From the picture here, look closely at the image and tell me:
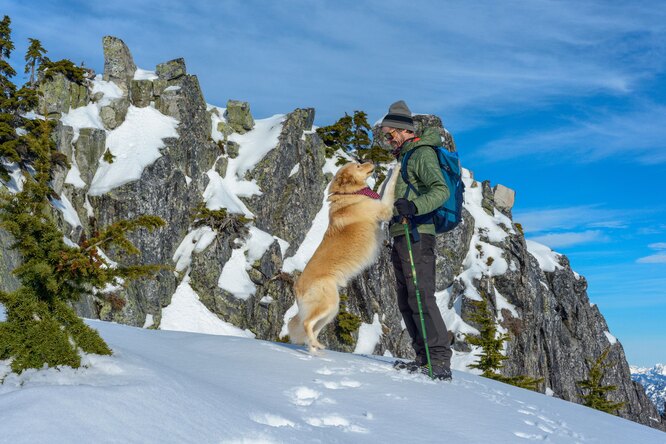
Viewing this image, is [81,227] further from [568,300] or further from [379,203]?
[568,300]

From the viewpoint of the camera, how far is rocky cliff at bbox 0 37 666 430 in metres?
28.8

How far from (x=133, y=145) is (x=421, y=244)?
30.5 meters

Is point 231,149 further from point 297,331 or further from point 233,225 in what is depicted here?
point 297,331

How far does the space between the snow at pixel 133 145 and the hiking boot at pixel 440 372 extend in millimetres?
27260

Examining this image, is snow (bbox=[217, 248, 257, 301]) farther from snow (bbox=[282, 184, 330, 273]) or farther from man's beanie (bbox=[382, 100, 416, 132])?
man's beanie (bbox=[382, 100, 416, 132])

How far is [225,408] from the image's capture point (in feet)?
10.0

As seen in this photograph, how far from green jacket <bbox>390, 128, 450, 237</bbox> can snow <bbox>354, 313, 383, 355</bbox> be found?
28.9 meters

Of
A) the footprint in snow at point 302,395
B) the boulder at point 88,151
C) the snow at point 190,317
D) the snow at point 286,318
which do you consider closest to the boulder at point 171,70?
the boulder at point 88,151

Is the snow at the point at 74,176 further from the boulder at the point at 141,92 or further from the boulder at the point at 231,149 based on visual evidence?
the boulder at the point at 231,149

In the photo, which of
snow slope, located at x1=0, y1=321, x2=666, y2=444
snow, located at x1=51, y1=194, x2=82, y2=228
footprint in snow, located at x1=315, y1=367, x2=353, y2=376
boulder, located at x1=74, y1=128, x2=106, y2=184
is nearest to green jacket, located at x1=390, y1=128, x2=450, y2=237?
footprint in snow, located at x1=315, y1=367, x2=353, y2=376

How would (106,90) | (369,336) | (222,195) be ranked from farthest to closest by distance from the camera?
(369,336)
(222,195)
(106,90)

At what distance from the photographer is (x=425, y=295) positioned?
225 inches

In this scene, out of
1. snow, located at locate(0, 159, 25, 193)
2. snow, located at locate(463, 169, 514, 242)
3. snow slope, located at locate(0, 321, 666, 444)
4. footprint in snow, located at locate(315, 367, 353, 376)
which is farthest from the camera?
snow, located at locate(463, 169, 514, 242)

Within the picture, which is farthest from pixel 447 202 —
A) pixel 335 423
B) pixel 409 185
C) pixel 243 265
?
pixel 243 265
